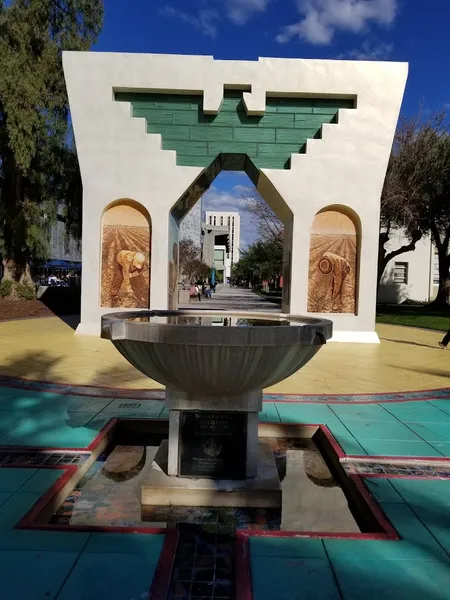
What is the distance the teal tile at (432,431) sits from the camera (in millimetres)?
4859

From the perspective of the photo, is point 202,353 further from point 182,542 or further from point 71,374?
point 71,374

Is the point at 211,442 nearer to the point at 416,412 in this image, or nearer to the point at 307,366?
the point at 416,412

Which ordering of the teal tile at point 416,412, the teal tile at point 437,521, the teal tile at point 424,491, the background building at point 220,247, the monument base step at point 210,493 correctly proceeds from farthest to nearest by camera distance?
the background building at point 220,247
the teal tile at point 416,412
the monument base step at point 210,493
the teal tile at point 424,491
the teal tile at point 437,521

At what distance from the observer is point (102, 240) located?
41.8ft

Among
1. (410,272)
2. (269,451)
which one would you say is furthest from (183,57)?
(410,272)

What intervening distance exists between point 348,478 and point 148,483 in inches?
67.2

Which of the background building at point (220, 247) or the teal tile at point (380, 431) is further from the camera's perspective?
the background building at point (220, 247)

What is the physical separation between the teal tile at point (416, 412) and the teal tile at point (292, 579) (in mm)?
3403

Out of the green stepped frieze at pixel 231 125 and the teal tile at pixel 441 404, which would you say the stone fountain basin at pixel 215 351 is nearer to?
the teal tile at pixel 441 404

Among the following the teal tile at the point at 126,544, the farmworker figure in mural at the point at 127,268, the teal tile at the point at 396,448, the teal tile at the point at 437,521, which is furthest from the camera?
the farmworker figure in mural at the point at 127,268

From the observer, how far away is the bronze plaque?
12.0 ft

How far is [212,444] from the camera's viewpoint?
366cm

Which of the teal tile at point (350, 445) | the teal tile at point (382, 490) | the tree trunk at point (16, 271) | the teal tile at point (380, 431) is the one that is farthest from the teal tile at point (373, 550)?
the tree trunk at point (16, 271)

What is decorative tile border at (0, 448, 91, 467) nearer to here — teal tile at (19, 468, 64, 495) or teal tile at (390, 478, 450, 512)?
teal tile at (19, 468, 64, 495)
